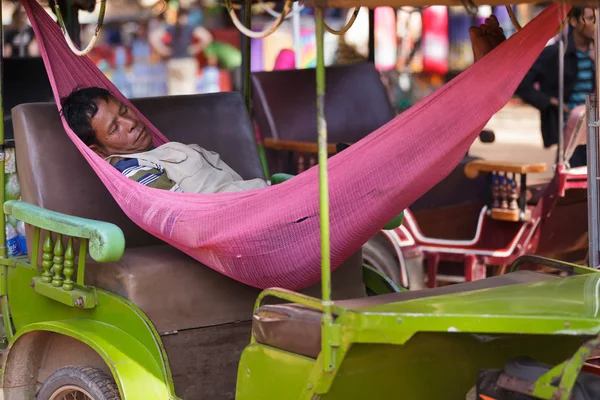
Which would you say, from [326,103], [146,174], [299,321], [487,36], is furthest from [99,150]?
[326,103]

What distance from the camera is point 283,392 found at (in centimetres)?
279

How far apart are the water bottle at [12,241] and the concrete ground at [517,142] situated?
6.09 meters

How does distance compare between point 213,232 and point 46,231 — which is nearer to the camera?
point 213,232

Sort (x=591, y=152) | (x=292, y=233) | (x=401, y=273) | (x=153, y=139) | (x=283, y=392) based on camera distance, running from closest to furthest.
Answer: (x=283, y=392) → (x=292, y=233) → (x=591, y=152) → (x=153, y=139) → (x=401, y=273)

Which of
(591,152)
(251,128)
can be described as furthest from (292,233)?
(251,128)

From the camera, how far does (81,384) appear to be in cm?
330

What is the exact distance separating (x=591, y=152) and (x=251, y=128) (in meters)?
1.57

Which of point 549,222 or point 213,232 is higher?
point 213,232

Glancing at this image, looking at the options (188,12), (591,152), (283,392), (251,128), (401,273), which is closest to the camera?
(283,392)

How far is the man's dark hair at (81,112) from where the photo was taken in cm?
366

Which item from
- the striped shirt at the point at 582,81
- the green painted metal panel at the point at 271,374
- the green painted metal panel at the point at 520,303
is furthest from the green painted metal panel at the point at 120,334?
the striped shirt at the point at 582,81

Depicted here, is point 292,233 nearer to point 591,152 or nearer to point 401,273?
point 591,152

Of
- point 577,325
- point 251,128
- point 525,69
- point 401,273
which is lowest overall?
point 401,273

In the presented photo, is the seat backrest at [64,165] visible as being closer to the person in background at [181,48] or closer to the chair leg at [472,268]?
the chair leg at [472,268]
